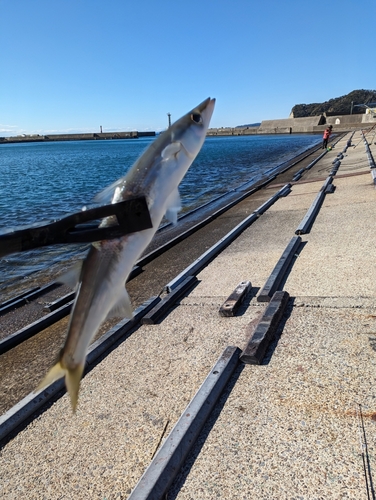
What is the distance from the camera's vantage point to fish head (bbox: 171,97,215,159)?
139 centimetres

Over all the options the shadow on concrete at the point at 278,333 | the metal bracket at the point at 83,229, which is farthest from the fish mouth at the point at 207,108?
the shadow on concrete at the point at 278,333

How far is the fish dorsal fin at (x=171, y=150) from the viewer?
4.53 feet

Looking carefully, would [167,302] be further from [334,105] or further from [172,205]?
[334,105]

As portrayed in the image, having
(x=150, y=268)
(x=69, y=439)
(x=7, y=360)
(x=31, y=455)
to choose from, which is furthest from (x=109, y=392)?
(x=150, y=268)

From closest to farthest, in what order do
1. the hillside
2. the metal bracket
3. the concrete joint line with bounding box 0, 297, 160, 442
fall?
the metal bracket
the concrete joint line with bounding box 0, 297, 160, 442
the hillside

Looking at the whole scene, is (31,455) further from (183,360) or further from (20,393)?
(183,360)

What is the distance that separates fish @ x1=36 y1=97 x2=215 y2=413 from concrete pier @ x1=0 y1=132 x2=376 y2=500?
1939 mm

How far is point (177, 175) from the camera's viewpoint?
54.5 inches

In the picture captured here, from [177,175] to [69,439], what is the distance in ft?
9.96

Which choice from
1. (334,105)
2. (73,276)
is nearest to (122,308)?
(73,276)

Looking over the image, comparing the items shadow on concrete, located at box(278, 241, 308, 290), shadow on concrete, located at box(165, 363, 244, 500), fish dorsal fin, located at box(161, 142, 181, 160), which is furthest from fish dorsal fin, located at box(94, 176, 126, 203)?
shadow on concrete, located at box(278, 241, 308, 290)

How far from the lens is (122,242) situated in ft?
4.66

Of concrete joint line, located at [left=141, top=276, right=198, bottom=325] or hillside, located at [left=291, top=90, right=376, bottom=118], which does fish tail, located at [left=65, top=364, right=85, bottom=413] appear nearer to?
concrete joint line, located at [left=141, top=276, right=198, bottom=325]

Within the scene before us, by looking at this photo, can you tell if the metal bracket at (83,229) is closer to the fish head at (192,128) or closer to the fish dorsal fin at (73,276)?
the fish dorsal fin at (73,276)
